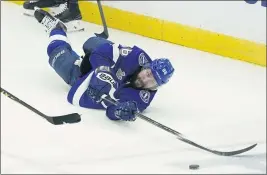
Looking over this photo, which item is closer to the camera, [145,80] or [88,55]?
[145,80]

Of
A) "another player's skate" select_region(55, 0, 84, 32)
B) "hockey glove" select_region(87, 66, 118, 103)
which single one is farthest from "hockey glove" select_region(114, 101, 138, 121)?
"another player's skate" select_region(55, 0, 84, 32)

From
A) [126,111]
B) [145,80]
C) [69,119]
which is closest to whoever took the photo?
[69,119]

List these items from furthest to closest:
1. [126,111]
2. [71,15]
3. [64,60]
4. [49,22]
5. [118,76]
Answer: [71,15] < [49,22] < [64,60] < [118,76] < [126,111]

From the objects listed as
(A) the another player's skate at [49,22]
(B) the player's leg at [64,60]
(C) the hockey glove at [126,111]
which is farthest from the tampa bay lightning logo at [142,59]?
(A) the another player's skate at [49,22]

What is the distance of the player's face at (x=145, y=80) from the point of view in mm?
2395

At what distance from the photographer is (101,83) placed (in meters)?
2.39

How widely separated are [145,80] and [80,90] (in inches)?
12.6

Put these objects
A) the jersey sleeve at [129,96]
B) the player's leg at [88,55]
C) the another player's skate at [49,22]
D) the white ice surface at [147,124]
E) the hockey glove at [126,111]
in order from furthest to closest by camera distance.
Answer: the another player's skate at [49,22] → the player's leg at [88,55] → the jersey sleeve at [129,96] → the hockey glove at [126,111] → the white ice surface at [147,124]

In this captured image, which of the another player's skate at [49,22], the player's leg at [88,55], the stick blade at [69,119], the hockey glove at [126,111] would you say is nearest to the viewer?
the stick blade at [69,119]

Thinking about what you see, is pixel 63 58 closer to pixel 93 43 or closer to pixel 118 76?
pixel 93 43

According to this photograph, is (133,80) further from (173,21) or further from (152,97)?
(173,21)

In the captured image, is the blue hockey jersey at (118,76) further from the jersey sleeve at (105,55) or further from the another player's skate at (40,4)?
the another player's skate at (40,4)

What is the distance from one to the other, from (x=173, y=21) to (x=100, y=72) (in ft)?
3.95

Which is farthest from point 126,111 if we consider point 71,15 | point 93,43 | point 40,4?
point 40,4
